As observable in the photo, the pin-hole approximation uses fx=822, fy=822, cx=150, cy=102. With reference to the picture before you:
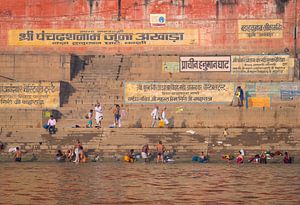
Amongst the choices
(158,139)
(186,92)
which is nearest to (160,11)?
(186,92)

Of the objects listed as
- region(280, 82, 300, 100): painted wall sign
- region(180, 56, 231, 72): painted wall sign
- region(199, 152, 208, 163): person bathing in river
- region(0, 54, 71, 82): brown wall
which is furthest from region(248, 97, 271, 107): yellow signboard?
region(0, 54, 71, 82): brown wall

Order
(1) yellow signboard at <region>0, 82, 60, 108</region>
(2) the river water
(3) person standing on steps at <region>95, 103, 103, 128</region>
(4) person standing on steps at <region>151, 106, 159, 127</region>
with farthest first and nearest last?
(1) yellow signboard at <region>0, 82, 60, 108</region> < (4) person standing on steps at <region>151, 106, 159, 127</region> < (3) person standing on steps at <region>95, 103, 103, 128</region> < (2) the river water

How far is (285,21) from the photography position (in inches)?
1535

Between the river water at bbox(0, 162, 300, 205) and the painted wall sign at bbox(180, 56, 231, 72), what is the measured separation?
9.69m

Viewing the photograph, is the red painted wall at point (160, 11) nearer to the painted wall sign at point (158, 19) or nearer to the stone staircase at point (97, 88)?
the painted wall sign at point (158, 19)

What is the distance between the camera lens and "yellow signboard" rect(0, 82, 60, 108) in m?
34.8

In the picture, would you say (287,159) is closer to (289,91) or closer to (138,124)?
(289,91)

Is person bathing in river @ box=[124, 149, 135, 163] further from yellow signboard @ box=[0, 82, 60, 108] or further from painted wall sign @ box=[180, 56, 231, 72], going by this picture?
painted wall sign @ box=[180, 56, 231, 72]

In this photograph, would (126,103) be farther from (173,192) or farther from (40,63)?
(173,192)

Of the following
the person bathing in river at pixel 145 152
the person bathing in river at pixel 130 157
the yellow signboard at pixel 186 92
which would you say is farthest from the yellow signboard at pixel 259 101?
the person bathing in river at pixel 130 157

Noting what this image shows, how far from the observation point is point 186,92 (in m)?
35.2

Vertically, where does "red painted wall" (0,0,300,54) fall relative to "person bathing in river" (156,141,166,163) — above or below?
above

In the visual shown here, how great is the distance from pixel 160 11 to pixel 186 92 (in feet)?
19.5

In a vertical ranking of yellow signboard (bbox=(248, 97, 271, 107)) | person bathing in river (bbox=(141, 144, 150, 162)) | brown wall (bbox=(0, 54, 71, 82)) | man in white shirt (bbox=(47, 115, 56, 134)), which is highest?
brown wall (bbox=(0, 54, 71, 82))
